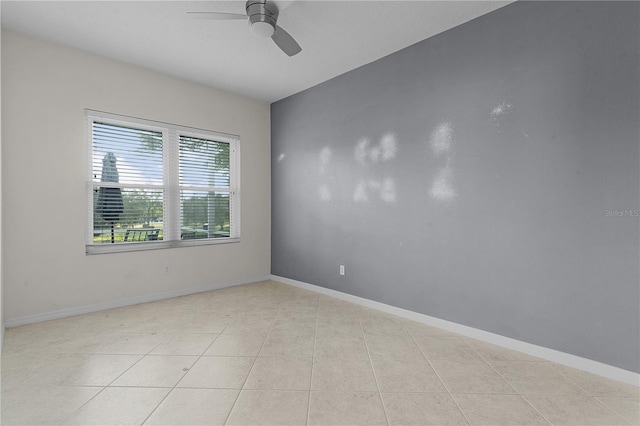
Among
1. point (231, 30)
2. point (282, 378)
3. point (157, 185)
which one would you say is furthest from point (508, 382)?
point (157, 185)

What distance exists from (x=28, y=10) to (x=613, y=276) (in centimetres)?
517

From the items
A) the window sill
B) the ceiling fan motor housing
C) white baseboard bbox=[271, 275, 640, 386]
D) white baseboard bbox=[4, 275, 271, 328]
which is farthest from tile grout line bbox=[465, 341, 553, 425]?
the window sill

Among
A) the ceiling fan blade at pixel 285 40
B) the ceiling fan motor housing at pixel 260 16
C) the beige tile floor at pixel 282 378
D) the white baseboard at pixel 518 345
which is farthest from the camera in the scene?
the ceiling fan blade at pixel 285 40

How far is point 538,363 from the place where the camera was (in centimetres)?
234

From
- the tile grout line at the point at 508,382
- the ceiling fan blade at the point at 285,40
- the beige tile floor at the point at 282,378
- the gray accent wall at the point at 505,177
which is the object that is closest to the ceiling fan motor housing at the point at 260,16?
the ceiling fan blade at the point at 285,40

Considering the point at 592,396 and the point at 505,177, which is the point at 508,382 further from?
the point at 505,177

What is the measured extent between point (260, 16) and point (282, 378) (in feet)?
8.91

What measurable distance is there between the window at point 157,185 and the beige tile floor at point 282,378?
1142 millimetres

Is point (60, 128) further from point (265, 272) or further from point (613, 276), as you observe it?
point (613, 276)

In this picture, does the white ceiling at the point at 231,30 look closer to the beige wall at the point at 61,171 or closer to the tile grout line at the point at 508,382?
the beige wall at the point at 61,171

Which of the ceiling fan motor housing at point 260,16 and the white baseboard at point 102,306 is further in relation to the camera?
the white baseboard at point 102,306

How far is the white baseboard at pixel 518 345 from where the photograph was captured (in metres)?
2.12

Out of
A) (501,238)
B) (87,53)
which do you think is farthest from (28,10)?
(501,238)

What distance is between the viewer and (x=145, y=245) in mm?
3889
